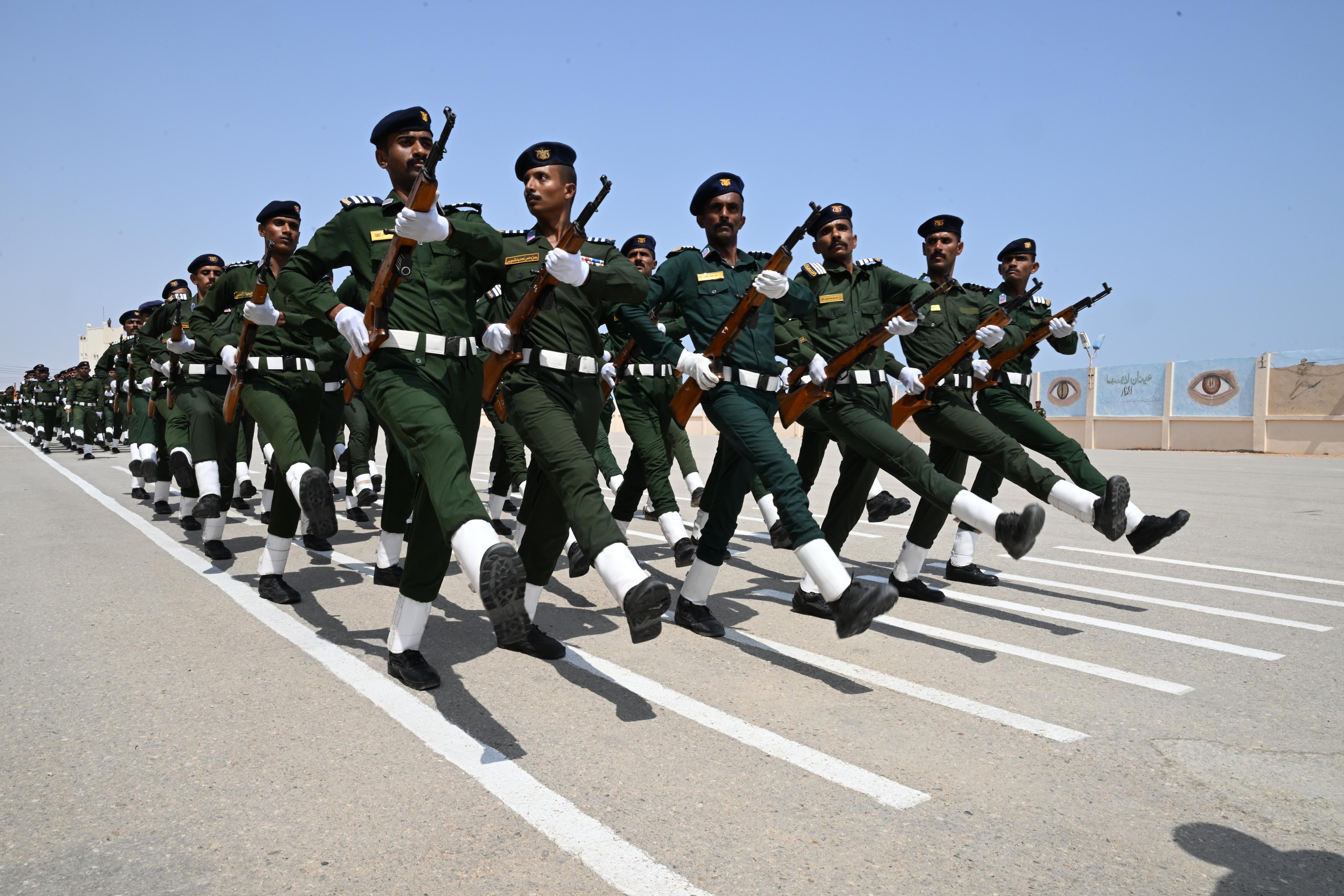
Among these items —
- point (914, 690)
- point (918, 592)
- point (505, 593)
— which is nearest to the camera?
point (505, 593)

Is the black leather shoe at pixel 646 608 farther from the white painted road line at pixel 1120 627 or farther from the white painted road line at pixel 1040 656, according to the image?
the white painted road line at pixel 1040 656

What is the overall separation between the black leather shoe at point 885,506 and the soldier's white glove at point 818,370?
8.43ft

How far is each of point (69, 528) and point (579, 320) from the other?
733 cm

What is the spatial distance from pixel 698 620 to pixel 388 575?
2.30 meters

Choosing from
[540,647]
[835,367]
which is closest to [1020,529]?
[835,367]

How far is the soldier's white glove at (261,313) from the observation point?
5504 mm

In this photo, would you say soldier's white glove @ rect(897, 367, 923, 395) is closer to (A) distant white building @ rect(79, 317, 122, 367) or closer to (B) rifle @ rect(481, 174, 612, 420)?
(B) rifle @ rect(481, 174, 612, 420)

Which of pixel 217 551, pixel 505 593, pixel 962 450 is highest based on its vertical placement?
pixel 962 450

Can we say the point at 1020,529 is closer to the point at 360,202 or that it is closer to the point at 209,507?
the point at 360,202

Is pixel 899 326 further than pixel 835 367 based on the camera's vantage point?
Yes

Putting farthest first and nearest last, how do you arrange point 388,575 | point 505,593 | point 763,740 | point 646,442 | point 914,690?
point 646,442 < point 388,575 < point 914,690 < point 763,740 < point 505,593

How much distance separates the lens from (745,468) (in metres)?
5.06

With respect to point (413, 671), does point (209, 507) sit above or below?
above

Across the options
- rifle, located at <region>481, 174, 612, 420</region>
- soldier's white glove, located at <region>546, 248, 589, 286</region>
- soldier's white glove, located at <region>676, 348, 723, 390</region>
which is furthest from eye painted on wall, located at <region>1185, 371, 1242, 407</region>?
soldier's white glove, located at <region>546, 248, 589, 286</region>
